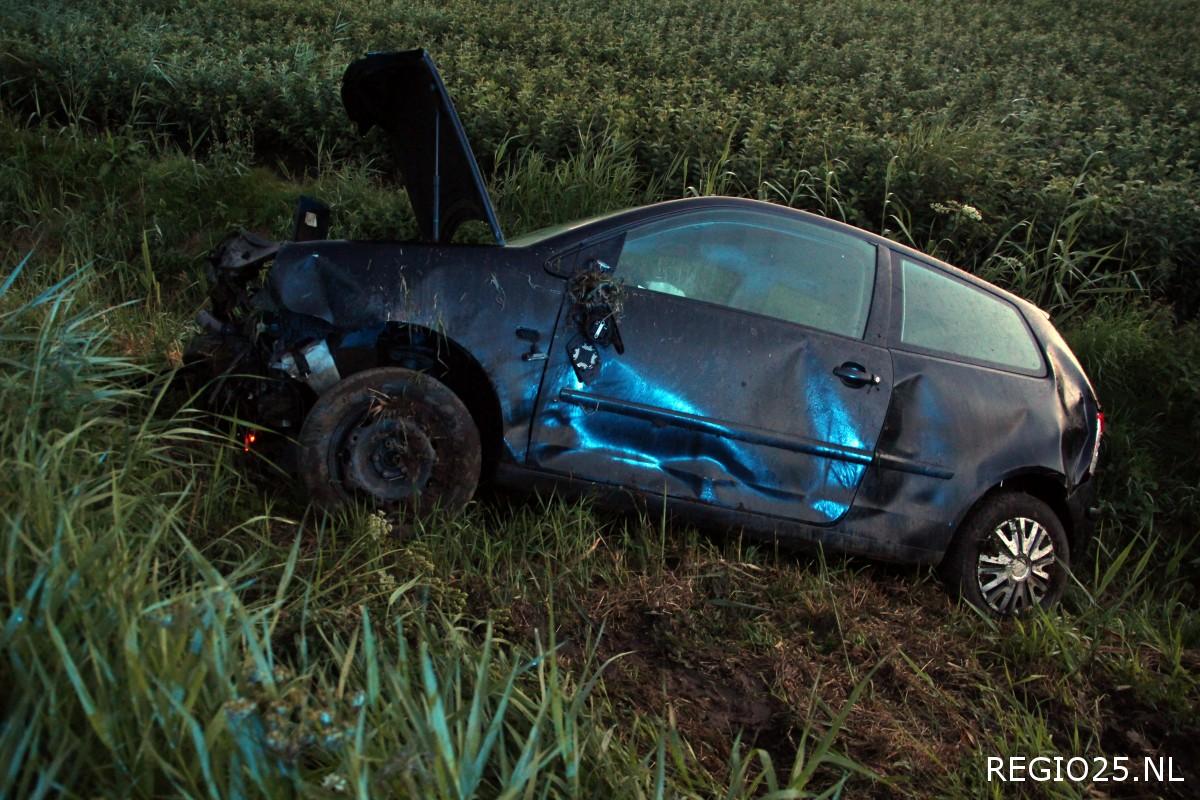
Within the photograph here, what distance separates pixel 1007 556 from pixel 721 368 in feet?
5.31

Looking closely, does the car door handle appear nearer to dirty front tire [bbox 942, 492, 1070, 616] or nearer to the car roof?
the car roof

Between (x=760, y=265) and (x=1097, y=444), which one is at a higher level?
(x=760, y=265)

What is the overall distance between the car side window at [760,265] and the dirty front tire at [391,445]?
92cm

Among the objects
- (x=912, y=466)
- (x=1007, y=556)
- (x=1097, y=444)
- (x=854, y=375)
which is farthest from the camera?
(x=1097, y=444)

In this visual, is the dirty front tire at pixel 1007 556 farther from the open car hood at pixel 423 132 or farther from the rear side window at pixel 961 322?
the open car hood at pixel 423 132

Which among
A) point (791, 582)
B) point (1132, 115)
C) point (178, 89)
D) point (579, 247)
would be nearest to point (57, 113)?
point (178, 89)

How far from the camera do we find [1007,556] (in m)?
5.60

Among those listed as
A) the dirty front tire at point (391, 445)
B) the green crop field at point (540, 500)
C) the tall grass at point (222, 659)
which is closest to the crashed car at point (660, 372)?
the dirty front tire at point (391, 445)

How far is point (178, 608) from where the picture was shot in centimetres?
300

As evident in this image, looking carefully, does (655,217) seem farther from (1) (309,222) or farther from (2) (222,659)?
(2) (222,659)

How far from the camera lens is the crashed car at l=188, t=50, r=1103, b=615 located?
188 inches

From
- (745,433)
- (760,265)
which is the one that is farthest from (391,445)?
(760,265)

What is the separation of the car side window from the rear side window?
0.23 meters

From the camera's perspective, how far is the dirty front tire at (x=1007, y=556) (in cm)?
555
